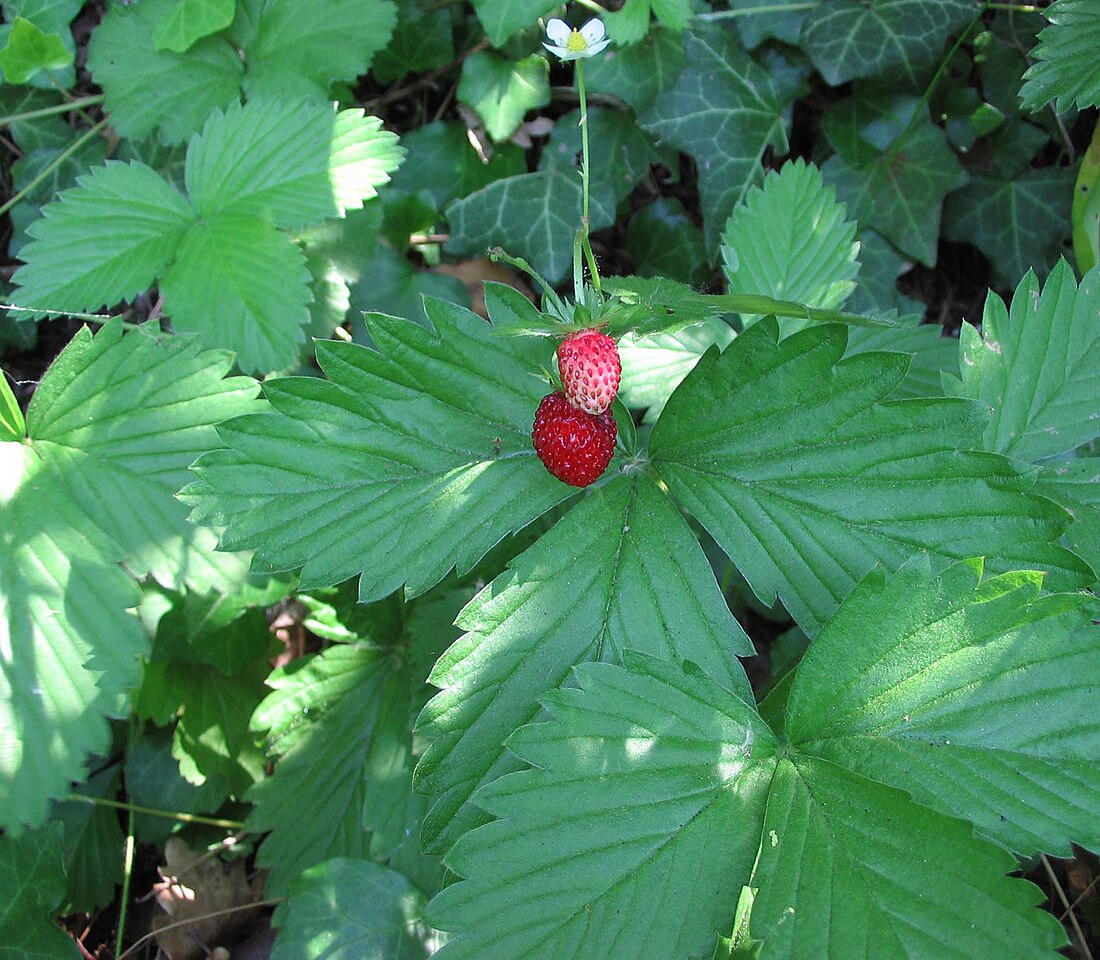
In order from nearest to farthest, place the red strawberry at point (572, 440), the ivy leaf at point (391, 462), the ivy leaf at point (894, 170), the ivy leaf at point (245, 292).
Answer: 1. the red strawberry at point (572, 440)
2. the ivy leaf at point (391, 462)
3. the ivy leaf at point (245, 292)
4. the ivy leaf at point (894, 170)

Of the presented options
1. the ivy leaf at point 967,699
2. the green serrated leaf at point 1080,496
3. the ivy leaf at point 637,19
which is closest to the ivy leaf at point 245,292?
the ivy leaf at point 637,19

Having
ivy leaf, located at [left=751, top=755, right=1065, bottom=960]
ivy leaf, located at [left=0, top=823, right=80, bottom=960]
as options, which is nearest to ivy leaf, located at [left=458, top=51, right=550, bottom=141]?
ivy leaf, located at [left=751, top=755, right=1065, bottom=960]

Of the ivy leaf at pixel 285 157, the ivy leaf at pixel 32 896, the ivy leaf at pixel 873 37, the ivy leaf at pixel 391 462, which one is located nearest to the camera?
the ivy leaf at pixel 391 462

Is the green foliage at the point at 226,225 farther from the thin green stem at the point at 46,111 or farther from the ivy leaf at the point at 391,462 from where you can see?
the thin green stem at the point at 46,111

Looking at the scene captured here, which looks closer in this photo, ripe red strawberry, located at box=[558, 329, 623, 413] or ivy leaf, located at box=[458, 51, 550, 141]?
ripe red strawberry, located at box=[558, 329, 623, 413]

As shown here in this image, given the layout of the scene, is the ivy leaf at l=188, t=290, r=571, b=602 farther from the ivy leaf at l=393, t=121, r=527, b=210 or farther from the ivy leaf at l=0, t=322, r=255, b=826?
the ivy leaf at l=393, t=121, r=527, b=210

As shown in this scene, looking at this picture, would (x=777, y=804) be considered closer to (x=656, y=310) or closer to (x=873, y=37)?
(x=656, y=310)

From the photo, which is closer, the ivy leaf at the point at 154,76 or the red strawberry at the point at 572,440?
the red strawberry at the point at 572,440
